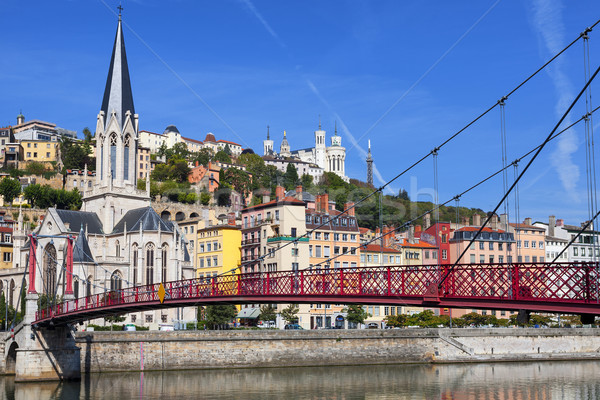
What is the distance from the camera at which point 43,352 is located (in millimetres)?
47625

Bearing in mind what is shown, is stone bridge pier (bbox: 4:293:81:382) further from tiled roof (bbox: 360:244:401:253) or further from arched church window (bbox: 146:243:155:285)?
tiled roof (bbox: 360:244:401:253)

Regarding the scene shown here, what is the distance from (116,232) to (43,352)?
35112 mm

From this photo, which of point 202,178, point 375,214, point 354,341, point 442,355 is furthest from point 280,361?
point 202,178

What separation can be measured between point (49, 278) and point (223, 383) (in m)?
36.1

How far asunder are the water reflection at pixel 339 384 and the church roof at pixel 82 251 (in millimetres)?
25670

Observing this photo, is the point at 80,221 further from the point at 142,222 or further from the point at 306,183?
the point at 306,183

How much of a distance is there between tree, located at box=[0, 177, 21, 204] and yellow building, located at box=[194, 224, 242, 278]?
53.5 meters

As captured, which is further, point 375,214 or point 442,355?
point 375,214

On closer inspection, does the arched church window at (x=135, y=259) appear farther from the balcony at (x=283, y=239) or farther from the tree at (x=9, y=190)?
the tree at (x=9, y=190)

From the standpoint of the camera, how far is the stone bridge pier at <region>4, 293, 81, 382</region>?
46.8 m

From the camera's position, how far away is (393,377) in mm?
51375

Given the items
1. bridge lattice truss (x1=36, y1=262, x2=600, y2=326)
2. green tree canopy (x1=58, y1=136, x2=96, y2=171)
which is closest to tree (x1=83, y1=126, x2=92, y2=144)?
green tree canopy (x1=58, y1=136, x2=96, y2=171)

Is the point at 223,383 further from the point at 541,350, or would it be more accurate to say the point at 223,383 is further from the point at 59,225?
the point at 59,225

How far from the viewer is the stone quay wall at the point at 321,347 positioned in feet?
175
